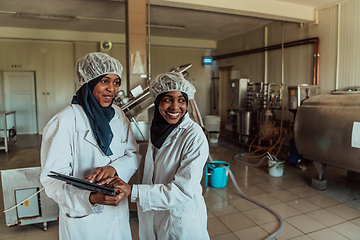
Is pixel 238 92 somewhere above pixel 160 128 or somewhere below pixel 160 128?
above

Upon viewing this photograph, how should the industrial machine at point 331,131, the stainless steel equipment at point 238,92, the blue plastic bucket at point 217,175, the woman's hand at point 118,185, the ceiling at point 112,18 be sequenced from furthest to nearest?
the stainless steel equipment at point 238,92 → the ceiling at point 112,18 → the blue plastic bucket at point 217,175 → the industrial machine at point 331,131 → the woman's hand at point 118,185

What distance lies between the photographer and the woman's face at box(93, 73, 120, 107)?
1.37m

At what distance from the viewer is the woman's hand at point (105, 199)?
1.05 meters

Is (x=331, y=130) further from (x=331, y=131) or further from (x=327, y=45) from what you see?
(x=327, y=45)

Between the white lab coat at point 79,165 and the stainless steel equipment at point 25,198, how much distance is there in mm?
1345

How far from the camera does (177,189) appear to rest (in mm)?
1145

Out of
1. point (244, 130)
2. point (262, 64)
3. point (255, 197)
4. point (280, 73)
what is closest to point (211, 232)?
point (255, 197)

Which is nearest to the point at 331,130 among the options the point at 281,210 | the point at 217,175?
the point at 281,210

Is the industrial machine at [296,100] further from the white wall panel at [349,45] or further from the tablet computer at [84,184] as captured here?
the tablet computer at [84,184]

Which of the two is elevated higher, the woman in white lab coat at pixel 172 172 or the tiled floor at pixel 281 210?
the woman in white lab coat at pixel 172 172

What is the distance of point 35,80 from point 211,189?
684 centimetres

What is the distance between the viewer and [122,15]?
609 centimetres

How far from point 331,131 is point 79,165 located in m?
3.15

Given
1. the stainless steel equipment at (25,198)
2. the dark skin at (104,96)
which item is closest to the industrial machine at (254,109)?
the stainless steel equipment at (25,198)
